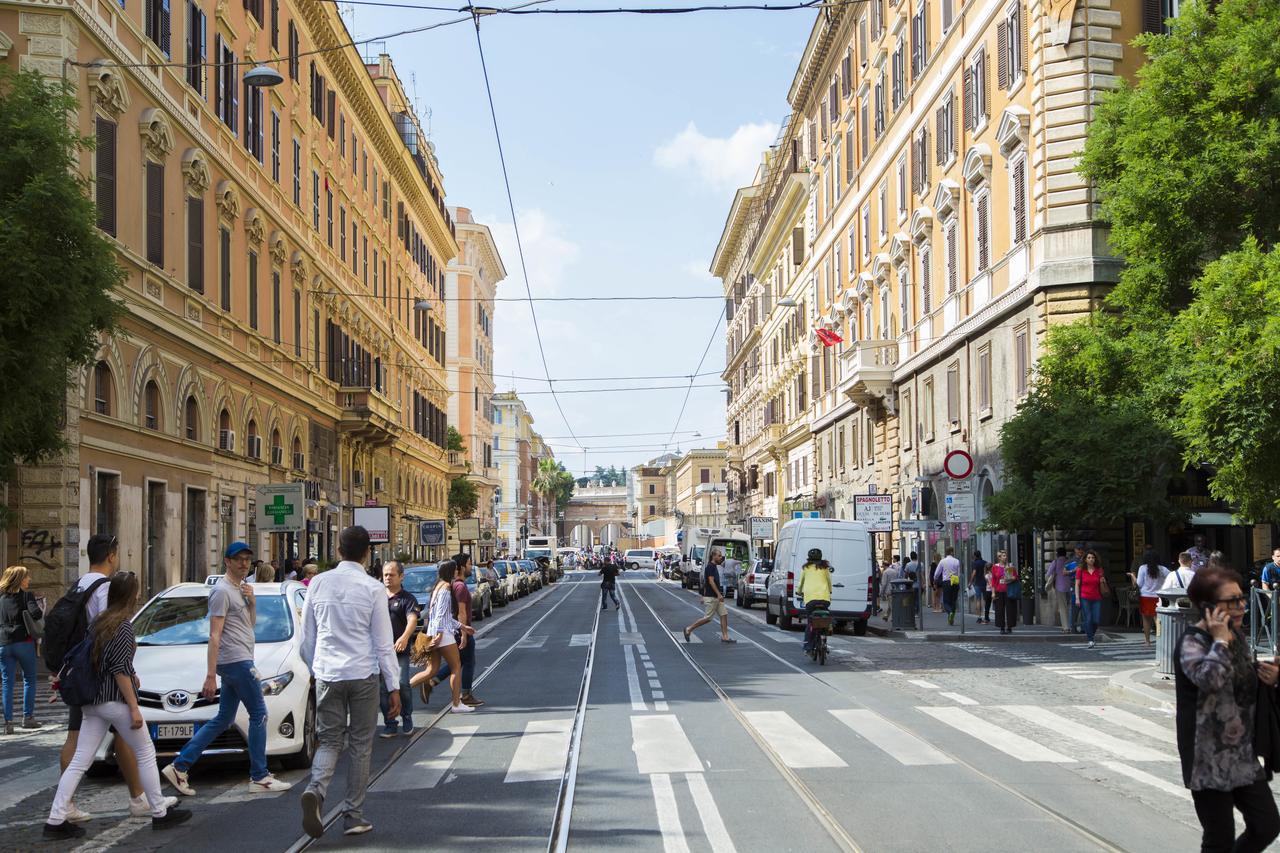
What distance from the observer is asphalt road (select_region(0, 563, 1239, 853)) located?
859 cm

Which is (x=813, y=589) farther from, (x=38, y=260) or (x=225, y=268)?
(x=225, y=268)

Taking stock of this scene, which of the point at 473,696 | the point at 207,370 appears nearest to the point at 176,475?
the point at 207,370

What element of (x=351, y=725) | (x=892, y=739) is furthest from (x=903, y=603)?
(x=351, y=725)

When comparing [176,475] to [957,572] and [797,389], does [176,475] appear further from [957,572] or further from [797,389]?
[797,389]

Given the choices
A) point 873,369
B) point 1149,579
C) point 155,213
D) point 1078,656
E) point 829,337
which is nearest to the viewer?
point 1078,656

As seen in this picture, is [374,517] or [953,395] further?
[953,395]

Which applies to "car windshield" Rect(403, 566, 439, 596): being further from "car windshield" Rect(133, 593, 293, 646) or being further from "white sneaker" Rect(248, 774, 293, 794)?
"white sneaker" Rect(248, 774, 293, 794)

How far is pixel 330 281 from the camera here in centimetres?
4450

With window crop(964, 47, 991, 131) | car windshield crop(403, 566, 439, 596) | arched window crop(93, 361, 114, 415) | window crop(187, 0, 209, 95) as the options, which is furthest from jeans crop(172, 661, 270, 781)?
window crop(964, 47, 991, 131)

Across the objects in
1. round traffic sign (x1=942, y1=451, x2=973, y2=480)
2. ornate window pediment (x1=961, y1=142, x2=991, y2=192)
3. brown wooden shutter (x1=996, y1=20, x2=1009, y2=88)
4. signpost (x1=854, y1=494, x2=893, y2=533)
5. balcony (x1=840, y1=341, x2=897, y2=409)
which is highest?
brown wooden shutter (x1=996, y1=20, x2=1009, y2=88)

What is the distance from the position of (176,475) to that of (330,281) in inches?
657

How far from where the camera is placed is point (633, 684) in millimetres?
18578

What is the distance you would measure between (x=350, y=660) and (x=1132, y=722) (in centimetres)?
886

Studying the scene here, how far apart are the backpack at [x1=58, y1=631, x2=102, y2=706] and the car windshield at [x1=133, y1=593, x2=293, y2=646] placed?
2.81 metres
